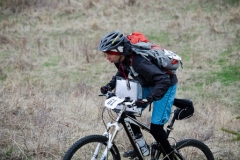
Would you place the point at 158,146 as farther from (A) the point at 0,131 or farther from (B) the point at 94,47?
(B) the point at 94,47

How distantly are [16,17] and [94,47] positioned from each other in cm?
672

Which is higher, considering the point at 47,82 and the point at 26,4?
the point at 26,4

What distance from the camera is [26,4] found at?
19.8 meters

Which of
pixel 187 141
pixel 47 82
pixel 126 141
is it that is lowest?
pixel 47 82

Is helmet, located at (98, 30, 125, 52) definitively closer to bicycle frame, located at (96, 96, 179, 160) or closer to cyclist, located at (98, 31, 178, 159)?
cyclist, located at (98, 31, 178, 159)

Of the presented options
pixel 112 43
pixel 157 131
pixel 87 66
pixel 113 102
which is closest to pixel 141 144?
pixel 157 131

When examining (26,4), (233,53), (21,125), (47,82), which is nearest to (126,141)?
(21,125)

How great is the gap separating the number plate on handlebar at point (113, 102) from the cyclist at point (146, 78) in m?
0.17

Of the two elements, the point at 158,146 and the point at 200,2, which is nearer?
the point at 158,146

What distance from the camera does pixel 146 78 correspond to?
3.68m

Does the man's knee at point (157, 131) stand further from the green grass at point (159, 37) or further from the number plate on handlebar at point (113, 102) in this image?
the green grass at point (159, 37)

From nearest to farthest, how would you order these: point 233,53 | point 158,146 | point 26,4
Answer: point 158,146, point 233,53, point 26,4

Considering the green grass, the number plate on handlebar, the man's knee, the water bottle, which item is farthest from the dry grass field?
the number plate on handlebar

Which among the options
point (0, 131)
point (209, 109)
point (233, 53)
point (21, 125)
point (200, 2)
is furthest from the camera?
point (200, 2)
